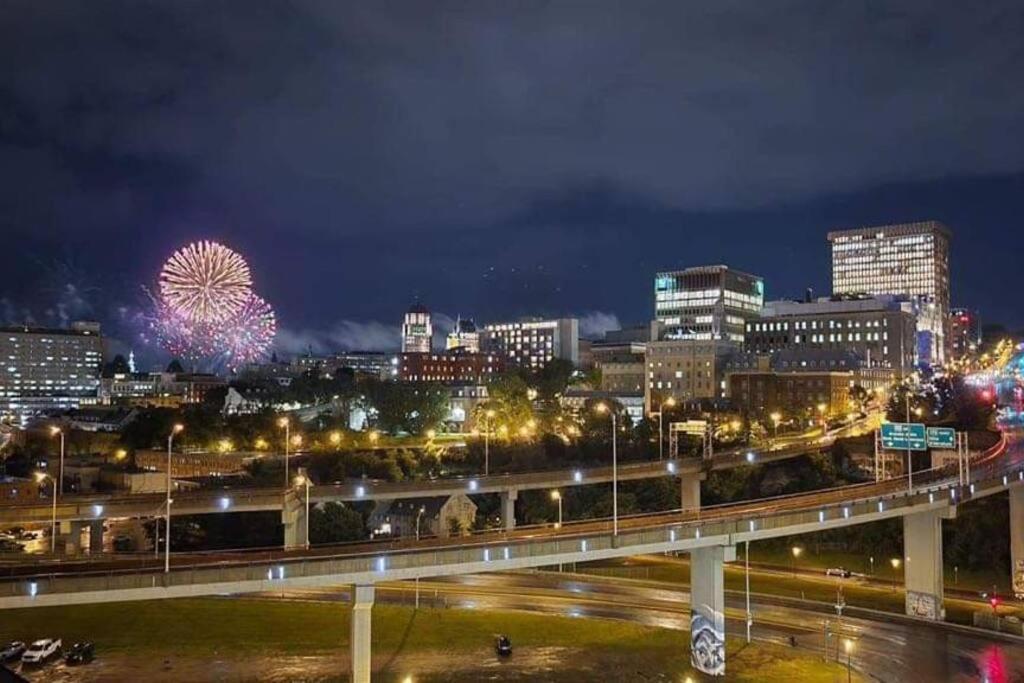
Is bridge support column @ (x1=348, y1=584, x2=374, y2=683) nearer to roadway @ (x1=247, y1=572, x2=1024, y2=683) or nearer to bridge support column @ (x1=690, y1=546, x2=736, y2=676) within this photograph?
bridge support column @ (x1=690, y1=546, x2=736, y2=676)

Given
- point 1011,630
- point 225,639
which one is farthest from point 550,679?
point 1011,630

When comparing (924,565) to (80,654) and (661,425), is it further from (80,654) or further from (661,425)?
(80,654)

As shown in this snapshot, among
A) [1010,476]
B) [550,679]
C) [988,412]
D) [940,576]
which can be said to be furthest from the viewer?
[988,412]

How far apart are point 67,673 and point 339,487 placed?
2733 centimetres

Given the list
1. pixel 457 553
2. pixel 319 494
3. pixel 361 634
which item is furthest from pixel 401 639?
pixel 319 494

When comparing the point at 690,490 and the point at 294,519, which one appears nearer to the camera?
the point at 294,519

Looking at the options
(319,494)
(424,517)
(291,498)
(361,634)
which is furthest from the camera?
(424,517)

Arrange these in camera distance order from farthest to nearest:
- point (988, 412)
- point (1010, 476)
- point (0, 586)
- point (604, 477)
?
point (988, 412), point (604, 477), point (1010, 476), point (0, 586)

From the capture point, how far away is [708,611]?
55344 millimetres

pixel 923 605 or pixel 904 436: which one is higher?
pixel 904 436

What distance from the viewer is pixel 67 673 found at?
54062mm

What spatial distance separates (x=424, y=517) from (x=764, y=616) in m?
49.1

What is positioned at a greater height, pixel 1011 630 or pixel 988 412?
pixel 988 412

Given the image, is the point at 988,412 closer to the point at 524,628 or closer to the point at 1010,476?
the point at 1010,476
